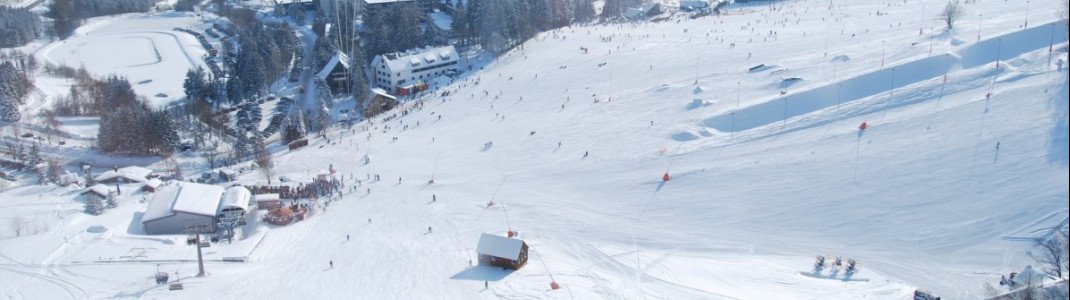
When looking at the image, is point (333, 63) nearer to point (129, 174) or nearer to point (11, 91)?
point (11, 91)

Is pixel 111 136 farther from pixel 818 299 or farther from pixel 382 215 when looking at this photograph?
pixel 818 299

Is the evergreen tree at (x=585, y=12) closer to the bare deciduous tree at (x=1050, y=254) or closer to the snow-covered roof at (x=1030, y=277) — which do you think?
the bare deciduous tree at (x=1050, y=254)

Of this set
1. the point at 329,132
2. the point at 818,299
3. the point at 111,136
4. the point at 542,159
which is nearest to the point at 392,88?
the point at 329,132

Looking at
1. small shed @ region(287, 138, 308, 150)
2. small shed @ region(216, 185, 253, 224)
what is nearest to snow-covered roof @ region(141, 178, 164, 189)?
small shed @ region(216, 185, 253, 224)

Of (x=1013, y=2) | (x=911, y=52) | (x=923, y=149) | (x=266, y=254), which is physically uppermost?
(x=1013, y=2)

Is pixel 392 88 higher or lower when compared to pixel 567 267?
higher
